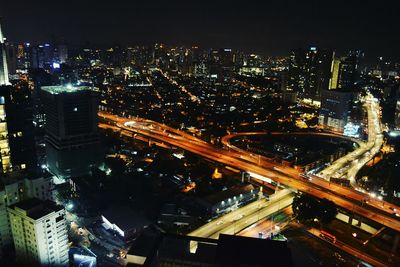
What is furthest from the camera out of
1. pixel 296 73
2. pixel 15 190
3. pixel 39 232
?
pixel 296 73

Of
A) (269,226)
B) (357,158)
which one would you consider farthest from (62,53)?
(269,226)

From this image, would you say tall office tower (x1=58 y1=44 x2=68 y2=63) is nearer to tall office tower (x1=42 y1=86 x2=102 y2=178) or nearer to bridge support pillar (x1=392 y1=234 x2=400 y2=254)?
tall office tower (x1=42 y1=86 x2=102 y2=178)

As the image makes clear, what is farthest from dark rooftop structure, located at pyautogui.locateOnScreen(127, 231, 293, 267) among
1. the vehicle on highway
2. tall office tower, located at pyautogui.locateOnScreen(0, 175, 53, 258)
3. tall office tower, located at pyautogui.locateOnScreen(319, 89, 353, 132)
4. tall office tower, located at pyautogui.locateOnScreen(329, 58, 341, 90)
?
tall office tower, located at pyautogui.locateOnScreen(329, 58, 341, 90)

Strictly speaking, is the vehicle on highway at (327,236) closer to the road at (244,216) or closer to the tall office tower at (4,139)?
the road at (244,216)

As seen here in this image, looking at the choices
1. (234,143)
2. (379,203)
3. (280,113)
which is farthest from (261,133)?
(379,203)

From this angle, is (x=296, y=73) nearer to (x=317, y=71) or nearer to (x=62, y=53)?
(x=317, y=71)

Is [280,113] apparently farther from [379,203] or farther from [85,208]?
[85,208]

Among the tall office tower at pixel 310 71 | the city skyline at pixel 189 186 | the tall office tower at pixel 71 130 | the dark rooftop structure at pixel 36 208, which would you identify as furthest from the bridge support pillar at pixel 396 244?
the tall office tower at pixel 310 71
